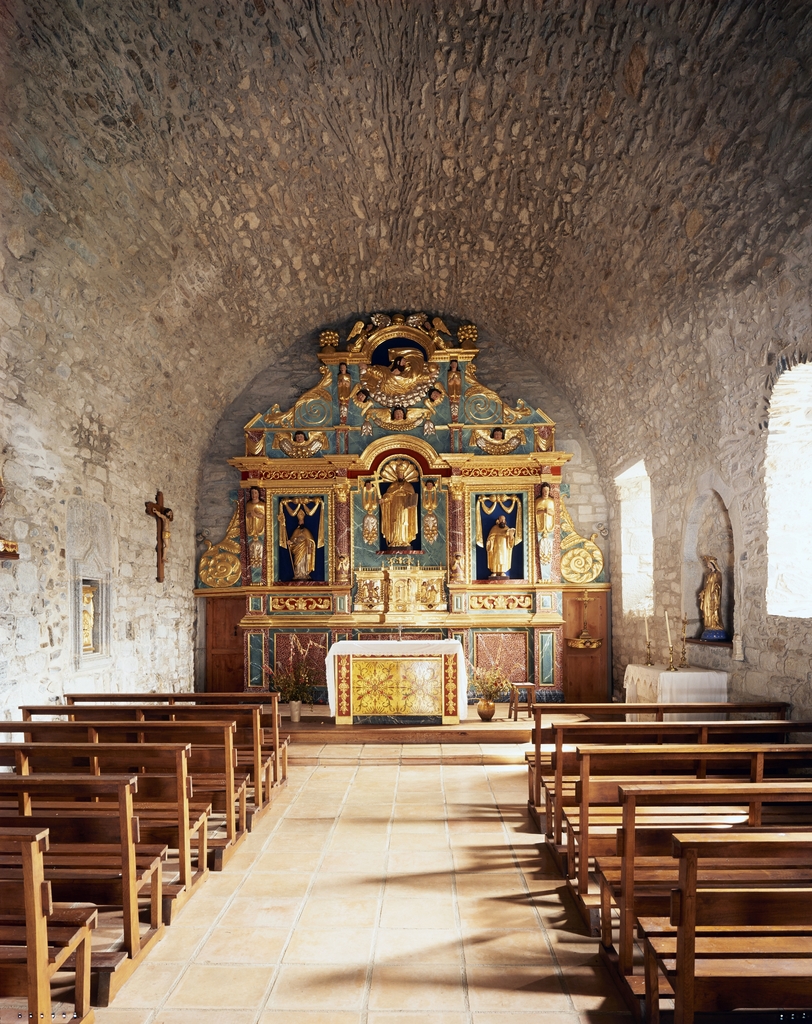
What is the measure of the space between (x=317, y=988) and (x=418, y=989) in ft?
1.47

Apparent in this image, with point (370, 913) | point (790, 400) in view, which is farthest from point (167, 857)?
point (790, 400)

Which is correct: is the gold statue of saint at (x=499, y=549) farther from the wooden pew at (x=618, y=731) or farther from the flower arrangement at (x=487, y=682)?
the wooden pew at (x=618, y=731)

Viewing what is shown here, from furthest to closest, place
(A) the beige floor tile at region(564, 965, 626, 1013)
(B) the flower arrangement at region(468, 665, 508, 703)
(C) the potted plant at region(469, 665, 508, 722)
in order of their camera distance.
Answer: (B) the flower arrangement at region(468, 665, 508, 703) < (C) the potted plant at region(469, 665, 508, 722) < (A) the beige floor tile at region(564, 965, 626, 1013)

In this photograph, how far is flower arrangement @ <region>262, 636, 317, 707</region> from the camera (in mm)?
10375

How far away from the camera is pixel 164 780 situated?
14.4 feet

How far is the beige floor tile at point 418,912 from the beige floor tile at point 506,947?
19cm

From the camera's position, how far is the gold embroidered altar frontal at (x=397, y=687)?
9.13 meters

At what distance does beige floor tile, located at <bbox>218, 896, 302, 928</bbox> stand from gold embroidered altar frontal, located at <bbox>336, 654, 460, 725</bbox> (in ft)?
15.4

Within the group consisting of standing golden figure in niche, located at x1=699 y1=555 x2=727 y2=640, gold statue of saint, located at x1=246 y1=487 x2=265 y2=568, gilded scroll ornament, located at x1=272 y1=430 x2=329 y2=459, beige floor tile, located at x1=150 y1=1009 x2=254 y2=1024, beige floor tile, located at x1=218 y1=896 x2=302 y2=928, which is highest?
gilded scroll ornament, located at x1=272 y1=430 x2=329 y2=459

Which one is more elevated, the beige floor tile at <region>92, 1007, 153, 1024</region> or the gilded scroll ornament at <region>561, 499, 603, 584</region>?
the gilded scroll ornament at <region>561, 499, 603, 584</region>

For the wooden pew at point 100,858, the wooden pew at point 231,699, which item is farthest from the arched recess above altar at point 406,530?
the wooden pew at point 100,858

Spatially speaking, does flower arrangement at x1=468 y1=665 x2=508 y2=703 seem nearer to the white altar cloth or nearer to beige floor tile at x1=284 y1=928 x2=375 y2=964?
the white altar cloth

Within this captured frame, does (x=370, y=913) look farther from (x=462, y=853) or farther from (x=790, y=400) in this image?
(x=790, y=400)

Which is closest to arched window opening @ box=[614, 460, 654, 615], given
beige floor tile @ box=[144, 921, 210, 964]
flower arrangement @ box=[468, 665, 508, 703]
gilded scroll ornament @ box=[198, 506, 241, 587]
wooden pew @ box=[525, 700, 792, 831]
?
flower arrangement @ box=[468, 665, 508, 703]
